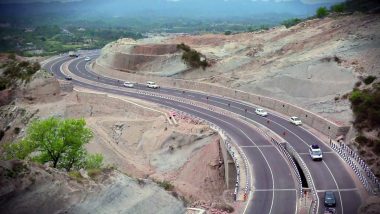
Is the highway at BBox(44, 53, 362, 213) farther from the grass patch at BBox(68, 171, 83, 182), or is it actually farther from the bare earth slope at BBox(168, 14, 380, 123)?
the grass patch at BBox(68, 171, 83, 182)

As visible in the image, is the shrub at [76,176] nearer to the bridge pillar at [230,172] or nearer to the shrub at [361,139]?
the bridge pillar at [230,172]

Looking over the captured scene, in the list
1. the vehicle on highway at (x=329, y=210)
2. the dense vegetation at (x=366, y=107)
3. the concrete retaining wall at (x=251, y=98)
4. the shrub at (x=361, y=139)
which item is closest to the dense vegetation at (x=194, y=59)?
the concrete retaining wall at (x=251, y=98)

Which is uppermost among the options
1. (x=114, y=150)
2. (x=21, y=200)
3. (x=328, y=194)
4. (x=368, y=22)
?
(x=368, y=22)

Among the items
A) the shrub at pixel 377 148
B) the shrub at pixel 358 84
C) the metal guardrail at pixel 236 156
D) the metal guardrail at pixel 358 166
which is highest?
the shrub at pixel 358 84

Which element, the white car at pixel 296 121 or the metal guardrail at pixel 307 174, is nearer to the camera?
the metal guardrail at pixel 307 174

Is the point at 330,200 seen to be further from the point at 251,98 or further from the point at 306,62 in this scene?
the point at 306,62

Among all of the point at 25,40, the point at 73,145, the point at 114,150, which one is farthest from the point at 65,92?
the point at 25,40

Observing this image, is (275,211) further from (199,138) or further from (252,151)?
(199,138)
